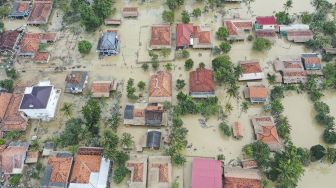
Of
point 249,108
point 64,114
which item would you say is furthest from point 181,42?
point 64,114

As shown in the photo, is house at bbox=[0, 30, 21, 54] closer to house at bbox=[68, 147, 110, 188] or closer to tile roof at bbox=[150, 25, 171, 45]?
tile roof at bbox=[150, 25, 171, 45]

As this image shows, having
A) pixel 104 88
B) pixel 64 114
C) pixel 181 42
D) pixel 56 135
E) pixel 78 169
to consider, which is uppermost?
pixel 181 42

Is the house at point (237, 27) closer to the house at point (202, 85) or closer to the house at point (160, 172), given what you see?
the house at point (202, 85)

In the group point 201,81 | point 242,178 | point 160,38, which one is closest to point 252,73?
point 201,81

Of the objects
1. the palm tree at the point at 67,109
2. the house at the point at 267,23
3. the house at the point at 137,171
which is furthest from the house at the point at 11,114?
the house at the point at 267,23

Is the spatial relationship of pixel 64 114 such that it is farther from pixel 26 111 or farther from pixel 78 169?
pixel 78 169

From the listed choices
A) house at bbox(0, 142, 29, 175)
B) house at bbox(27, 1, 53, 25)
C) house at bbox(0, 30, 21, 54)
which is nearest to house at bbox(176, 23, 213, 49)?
house at bbox(27, 1, 53, 25)
